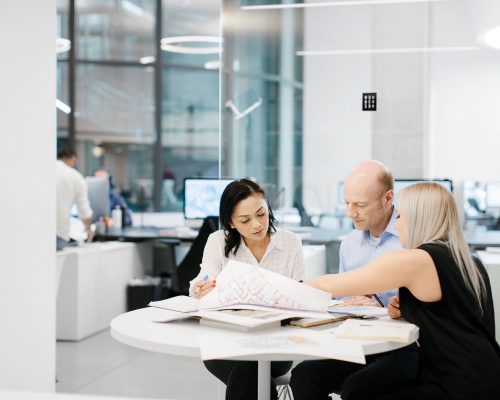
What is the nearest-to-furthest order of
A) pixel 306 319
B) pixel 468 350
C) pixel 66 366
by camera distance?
pixel 468 350 < pixel 306 319 < pixel 66 366

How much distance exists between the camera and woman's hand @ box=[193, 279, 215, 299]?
2.74m

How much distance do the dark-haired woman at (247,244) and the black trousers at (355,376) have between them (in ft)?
0.63

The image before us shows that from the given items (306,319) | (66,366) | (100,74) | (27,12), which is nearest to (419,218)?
(306,319)

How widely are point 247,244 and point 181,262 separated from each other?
2827 mm

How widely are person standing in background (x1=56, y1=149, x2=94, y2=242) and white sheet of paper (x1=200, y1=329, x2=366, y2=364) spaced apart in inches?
155

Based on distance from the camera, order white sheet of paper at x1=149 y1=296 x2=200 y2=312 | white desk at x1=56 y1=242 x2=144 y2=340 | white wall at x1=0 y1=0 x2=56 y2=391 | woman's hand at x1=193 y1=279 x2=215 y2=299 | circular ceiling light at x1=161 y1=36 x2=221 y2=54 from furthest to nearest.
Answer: circular ceiling light at x1=161 y1=36 x2=221 y2=54 → white desk at x1=56 y1=242 x2=144 y2=340 → white wall at x1=0 y1=0 x2=56 y2=391 → woman's hand at x1=193 y1=279 x2=215 y2=299 → white sheet of paper at x1=149 y1=296 x2=200 y2=312

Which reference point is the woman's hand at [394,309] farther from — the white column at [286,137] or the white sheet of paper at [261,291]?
Answer: the white column at [286,137]

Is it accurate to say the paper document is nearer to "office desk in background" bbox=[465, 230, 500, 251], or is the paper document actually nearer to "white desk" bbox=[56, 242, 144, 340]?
"office desk in background" bbox=[465, 230, 500, 251]

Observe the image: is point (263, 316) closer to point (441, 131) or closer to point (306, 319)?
point (306, 319)

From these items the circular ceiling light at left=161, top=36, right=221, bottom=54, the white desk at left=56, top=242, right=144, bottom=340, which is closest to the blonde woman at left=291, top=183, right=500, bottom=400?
the white desk at left=56, top=242, right=144, bottom=340

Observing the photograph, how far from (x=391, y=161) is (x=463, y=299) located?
251 cm

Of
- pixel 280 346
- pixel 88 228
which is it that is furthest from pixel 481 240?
pixel 280 346

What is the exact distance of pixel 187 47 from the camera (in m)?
10.5

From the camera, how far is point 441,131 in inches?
185
